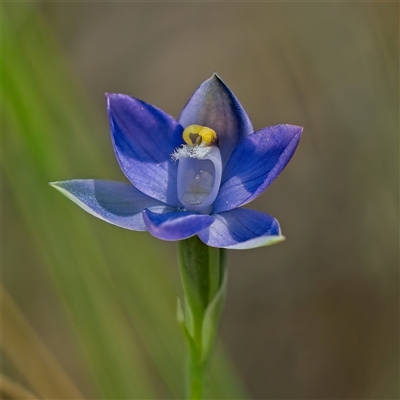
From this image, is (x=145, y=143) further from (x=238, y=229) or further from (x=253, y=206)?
(x=253, y=206)

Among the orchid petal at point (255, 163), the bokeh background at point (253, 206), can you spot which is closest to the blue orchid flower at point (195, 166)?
the orchid petal at point (255, 163)

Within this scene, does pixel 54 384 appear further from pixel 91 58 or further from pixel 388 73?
pixel 91 58

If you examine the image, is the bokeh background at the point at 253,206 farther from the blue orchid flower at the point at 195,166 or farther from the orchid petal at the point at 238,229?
the orchid petal at the point at 238,229

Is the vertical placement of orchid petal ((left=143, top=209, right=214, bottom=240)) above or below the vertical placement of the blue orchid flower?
below

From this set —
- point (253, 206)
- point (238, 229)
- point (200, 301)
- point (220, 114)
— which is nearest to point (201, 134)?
point (220, 114)

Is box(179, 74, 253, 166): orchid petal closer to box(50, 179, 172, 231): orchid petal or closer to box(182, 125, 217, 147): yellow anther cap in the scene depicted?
box(182, 125, 217, 147): yellow anther cap

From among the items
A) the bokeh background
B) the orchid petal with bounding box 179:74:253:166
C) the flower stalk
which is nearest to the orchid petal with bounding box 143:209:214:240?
the flower stalk
